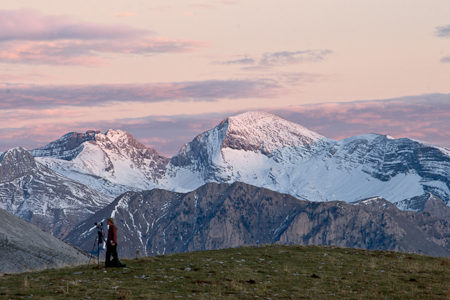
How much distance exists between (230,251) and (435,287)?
1688cm

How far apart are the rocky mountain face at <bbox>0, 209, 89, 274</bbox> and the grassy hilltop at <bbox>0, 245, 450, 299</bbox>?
804 inches

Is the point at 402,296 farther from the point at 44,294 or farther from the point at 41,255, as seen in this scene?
the point at 41,255

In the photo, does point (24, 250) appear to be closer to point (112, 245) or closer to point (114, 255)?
point (114, 255)

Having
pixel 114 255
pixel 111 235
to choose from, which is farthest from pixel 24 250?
pixel 111 235

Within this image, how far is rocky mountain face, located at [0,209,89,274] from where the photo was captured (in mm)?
58688

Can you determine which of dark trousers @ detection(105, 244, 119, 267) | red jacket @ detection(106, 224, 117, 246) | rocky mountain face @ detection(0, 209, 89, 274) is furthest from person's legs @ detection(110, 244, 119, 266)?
rocky mountain face @ detection(0, 209, 89, 274)

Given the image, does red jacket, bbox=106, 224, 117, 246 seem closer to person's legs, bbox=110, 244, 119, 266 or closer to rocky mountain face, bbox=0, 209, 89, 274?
person's legs, bbox=110, 244, 119, 266

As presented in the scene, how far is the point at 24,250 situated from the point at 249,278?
1465 inches

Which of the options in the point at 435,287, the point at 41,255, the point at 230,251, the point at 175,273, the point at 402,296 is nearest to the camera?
the point at 402,296

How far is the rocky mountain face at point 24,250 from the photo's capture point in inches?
2311

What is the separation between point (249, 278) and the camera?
32.6 metres

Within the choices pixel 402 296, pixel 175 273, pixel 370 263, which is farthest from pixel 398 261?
pixel 175 273

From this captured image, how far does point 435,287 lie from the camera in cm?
3080

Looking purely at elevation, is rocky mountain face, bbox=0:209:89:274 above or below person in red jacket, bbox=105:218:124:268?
below
